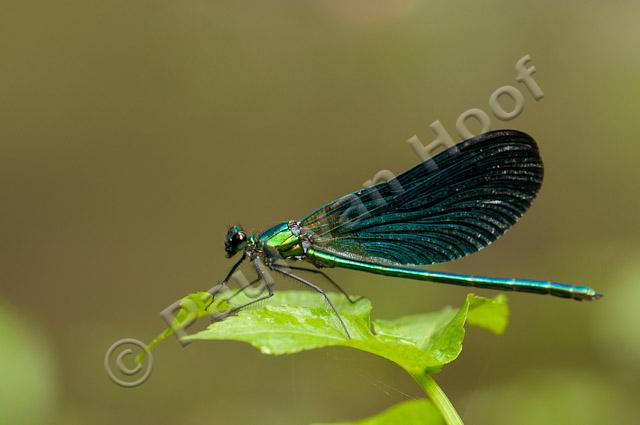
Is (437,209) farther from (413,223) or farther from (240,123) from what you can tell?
(240,123)

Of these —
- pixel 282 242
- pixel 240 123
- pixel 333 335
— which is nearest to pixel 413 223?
pixel 282 242

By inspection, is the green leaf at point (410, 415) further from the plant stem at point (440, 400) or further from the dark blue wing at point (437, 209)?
the dark blue wing at point (437, 209)

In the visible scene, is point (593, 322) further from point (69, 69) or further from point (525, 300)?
point (69, 69)

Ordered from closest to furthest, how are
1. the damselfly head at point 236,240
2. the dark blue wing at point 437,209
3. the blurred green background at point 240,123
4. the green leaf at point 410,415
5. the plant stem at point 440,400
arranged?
the green leaf at point 410,415
the plant stem at point 440,400
the dark blue wing at point 437,209
the damselfly head at point 236,240
the blurred green background at point 240,123

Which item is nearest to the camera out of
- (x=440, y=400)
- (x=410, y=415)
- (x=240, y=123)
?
(x=410, y=415)

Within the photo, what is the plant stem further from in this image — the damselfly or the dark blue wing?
the dark blue wing

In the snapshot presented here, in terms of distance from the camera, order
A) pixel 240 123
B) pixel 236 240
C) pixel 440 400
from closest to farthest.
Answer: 1. pixel 440 400
2. pixel 236 240
3. pixel 240 123

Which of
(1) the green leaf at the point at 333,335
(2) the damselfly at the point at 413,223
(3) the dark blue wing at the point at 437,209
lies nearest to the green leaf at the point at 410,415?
(1) the green leaf at the point at 333,335
